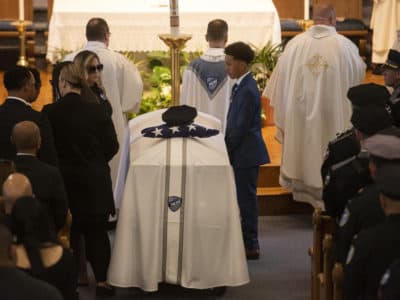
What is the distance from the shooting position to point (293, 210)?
10.4m

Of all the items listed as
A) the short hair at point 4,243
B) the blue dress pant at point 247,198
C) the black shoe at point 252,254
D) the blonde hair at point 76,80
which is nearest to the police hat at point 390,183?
the short hair at point 4,243

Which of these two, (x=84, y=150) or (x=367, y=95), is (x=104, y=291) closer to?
(x=84, y=150)

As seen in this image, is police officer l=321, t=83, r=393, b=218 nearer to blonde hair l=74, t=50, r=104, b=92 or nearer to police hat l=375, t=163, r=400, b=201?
police hat l=375, t=163, r=400, b=201

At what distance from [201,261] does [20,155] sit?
5.87ft

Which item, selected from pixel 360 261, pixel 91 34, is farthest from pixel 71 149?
pixel 360 261

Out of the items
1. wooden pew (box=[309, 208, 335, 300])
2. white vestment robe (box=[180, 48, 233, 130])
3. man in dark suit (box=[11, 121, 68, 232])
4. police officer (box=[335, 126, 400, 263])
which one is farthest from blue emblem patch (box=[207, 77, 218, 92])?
police officer (box=[335, 126, 400, 263])

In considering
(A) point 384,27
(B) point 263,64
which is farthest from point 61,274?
(A) point 384,27

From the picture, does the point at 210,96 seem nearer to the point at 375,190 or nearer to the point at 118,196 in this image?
the point at 118,196

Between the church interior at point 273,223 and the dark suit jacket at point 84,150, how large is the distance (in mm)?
729

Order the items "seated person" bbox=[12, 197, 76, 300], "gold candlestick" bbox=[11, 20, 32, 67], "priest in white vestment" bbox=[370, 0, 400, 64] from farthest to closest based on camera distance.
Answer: "priest in white vestment" bbox=[370, 0, 400, 64], "gold candlestick" bbox=[11, 20, 32, 67], "seated person" bbox=[12, 197, 76, 300]

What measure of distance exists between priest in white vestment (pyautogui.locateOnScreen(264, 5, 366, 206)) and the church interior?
0.33 m

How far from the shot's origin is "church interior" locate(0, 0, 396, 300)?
7.12 metres

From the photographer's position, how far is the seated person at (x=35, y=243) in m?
4.40

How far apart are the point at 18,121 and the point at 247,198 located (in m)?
2.24
